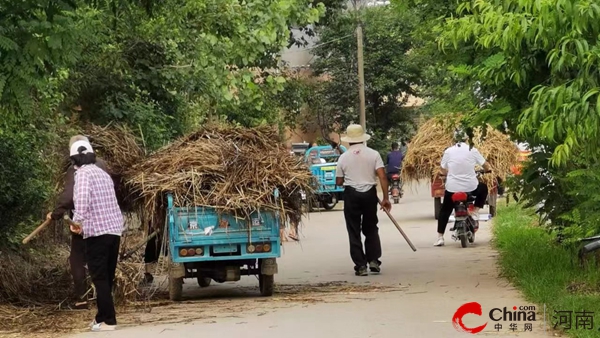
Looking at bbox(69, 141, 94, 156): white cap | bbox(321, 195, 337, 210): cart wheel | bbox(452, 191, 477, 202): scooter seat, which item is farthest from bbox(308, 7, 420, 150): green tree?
bbox(69, 141, 94, 156): white cap

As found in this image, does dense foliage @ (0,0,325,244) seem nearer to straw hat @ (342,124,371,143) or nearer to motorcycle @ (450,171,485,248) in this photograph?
straw hat @ (342,124,371,143)

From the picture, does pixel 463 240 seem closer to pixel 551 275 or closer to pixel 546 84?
pixel 551 275

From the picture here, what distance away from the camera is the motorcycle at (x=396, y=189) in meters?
31.8

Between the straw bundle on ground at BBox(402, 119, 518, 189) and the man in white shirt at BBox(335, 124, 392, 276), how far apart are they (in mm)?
9471

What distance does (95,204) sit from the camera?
10492mm

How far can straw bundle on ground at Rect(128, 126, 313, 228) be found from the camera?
12.2m

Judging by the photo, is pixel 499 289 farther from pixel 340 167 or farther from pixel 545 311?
pixel 340 167

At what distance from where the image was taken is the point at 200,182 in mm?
12242

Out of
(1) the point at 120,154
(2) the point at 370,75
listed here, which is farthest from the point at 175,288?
(2) the point at 370,75

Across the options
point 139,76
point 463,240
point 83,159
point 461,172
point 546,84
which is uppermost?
point 139,76

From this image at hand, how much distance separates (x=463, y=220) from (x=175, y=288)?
6.54 meters

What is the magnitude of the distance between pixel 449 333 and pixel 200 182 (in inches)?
152

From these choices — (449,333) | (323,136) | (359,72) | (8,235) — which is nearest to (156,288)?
(8,235)

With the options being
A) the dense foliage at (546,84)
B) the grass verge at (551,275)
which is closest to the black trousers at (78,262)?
the dense foliage at (546,84)
